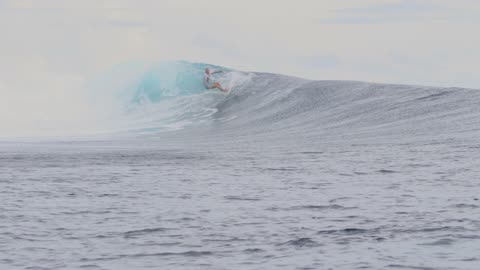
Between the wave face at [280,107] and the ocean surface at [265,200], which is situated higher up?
the wave face at [280,107]

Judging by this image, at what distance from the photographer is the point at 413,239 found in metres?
10.1

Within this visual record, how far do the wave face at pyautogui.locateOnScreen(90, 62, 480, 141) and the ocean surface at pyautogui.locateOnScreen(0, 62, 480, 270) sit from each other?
26 centimetres

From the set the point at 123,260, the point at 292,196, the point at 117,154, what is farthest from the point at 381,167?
the point at 123,260

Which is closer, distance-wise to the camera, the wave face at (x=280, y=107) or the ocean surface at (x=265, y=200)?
the ocean surface at (x=265, y=200)

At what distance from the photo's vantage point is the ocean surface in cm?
951

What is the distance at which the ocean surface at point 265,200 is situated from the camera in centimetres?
951

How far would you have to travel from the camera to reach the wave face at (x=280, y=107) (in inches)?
1211

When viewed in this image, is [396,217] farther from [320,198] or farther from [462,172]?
[462,172]

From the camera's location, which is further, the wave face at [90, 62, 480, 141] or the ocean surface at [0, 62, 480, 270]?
the wave face at [90, 62, 480, 141]

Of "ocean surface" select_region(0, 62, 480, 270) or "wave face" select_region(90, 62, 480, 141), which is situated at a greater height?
"wave face" select_region(90, 62, 480, 141)

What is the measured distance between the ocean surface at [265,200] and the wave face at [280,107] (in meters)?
0.26

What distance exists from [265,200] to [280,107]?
88.9ft

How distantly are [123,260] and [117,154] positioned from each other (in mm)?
14680

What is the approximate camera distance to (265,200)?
13.7 meters
